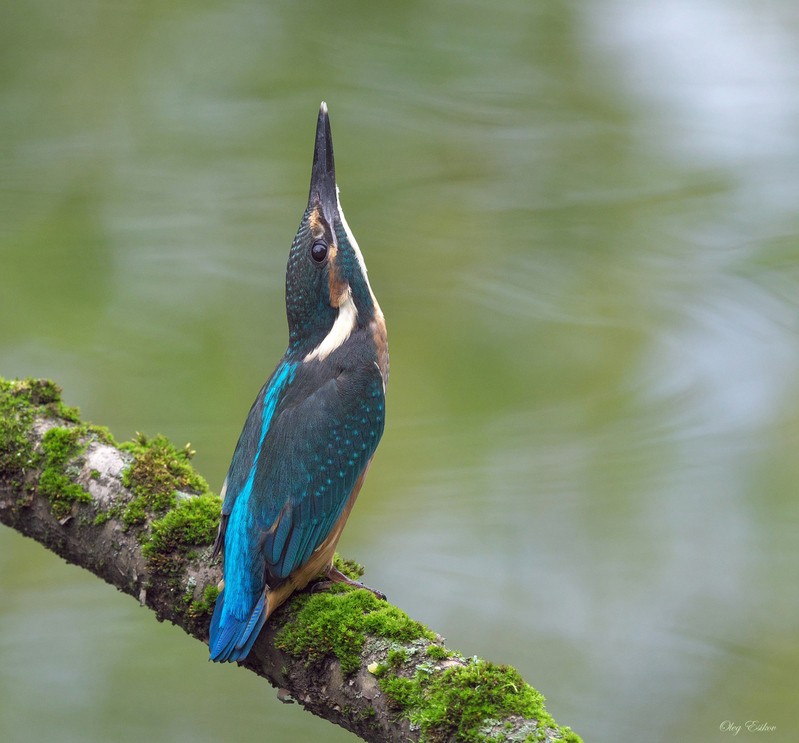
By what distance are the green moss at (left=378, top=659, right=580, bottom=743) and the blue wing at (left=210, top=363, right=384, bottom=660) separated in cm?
51

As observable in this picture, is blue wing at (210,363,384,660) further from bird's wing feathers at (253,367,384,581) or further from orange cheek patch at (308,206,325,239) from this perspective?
orange cheek patch at (308,206,325,239)

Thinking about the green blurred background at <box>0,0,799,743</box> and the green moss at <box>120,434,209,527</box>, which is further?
the green blurred background at <box>0,0,799,743</box>

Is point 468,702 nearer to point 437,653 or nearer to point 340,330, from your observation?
point 437,653

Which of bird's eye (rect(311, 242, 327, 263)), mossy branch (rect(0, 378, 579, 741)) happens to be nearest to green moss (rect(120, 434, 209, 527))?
mossy branch (rect(0, 378, 579, 741))

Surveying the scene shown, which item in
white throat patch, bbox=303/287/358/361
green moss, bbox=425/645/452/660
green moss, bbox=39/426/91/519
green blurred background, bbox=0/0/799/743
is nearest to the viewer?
green moss, bbox=425/645/452/660

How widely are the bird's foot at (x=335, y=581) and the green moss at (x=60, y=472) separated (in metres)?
0.70

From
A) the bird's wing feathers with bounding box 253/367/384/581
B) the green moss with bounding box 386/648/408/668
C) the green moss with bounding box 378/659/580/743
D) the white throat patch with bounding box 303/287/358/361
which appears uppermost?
the white throat patch with bounding box 303/287/358/361

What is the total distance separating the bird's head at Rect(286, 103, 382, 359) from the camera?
10.7 ft

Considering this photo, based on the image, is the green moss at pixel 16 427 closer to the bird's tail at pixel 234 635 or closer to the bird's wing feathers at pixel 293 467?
the bird's wing feathers at pixel 293 467

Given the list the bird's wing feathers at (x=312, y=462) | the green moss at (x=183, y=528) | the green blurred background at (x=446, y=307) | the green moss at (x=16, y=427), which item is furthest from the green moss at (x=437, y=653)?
the green blurred background at (x=446, y=307)

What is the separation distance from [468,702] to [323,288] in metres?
1.52

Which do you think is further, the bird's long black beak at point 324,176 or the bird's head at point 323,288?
the bird's long black beak at point 324,176

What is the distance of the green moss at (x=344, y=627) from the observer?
7.90 feet

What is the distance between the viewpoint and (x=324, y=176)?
11.4 ft
